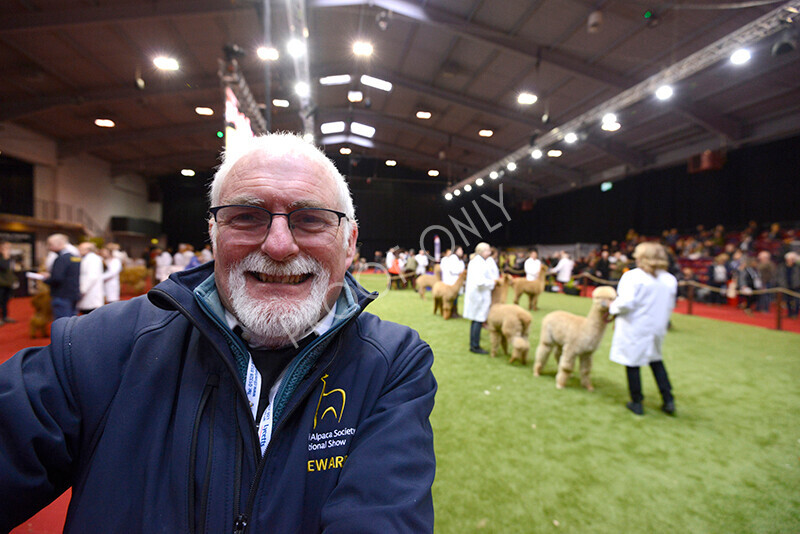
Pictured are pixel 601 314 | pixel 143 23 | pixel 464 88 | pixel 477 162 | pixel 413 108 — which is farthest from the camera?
pixel 477 162

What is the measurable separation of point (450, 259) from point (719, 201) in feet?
41.1

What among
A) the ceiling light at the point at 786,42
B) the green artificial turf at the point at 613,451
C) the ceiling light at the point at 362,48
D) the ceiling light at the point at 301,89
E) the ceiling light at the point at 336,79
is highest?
the ceiling light at the point at 362,48

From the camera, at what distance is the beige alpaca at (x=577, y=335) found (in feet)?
11.9

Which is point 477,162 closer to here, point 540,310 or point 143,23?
point 540,310

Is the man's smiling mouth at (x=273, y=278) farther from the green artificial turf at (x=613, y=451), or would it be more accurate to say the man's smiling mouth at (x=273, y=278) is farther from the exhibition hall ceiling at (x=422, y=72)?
the exhibition hall ceiling at (x=422, y=72)

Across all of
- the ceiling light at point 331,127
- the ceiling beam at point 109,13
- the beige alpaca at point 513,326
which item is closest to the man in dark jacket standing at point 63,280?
the ceiling beam at point 109,13

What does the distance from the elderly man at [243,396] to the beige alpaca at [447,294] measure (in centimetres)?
569

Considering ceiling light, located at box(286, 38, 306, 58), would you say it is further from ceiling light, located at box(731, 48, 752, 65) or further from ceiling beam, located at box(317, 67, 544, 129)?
ceiling light, located at box(731, 48, 752, 65)

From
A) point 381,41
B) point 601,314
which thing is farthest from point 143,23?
point 601,314

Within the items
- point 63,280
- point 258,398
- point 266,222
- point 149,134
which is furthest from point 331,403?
point 149,134

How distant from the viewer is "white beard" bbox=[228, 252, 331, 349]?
104 cm

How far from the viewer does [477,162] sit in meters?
17.3

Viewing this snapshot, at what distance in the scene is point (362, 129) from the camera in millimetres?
13508

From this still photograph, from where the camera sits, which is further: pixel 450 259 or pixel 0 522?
pixel 450 259
